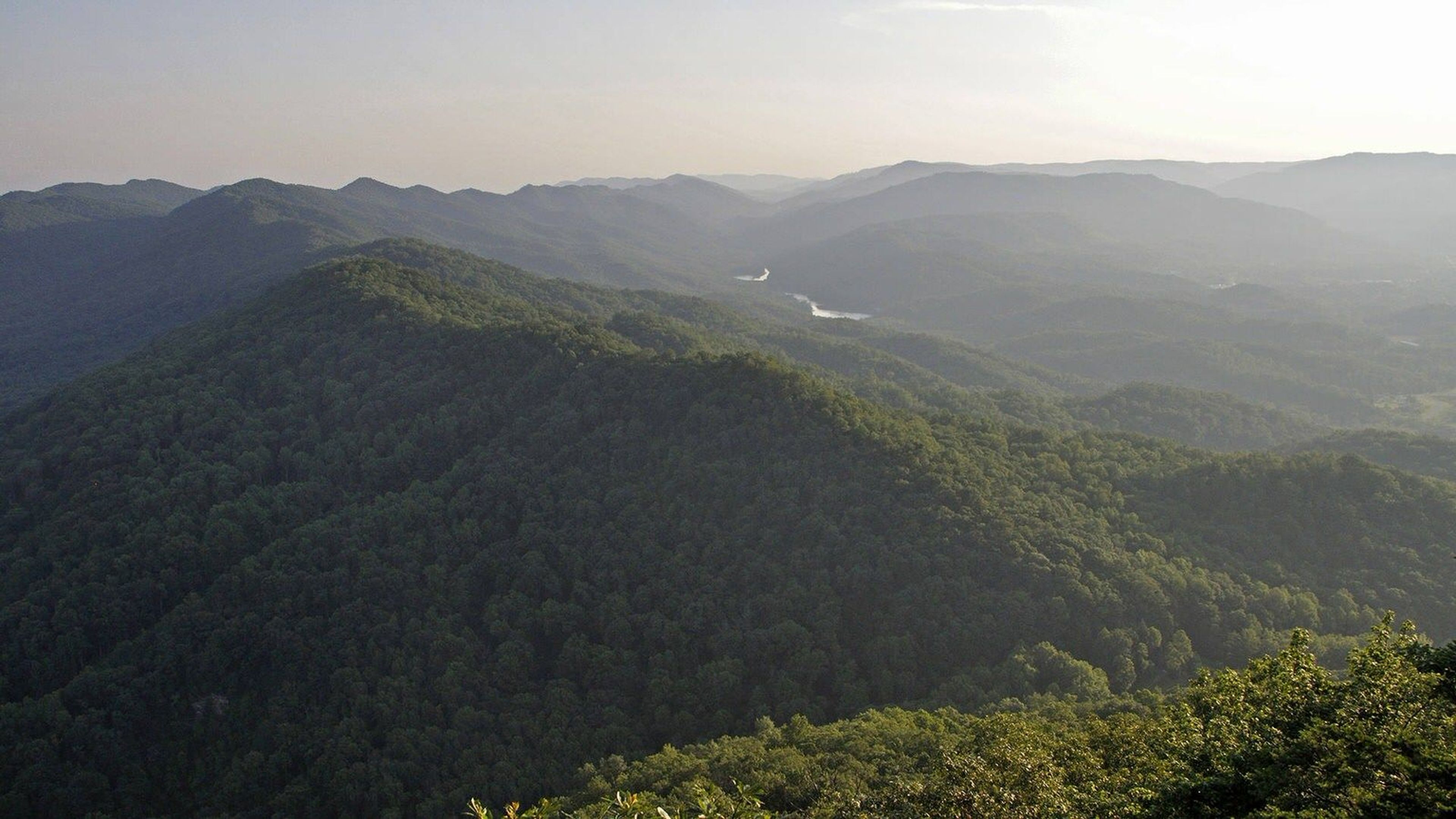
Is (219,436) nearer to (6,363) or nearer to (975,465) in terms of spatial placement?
(975,465)

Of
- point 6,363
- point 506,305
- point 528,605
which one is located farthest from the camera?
point 6,363

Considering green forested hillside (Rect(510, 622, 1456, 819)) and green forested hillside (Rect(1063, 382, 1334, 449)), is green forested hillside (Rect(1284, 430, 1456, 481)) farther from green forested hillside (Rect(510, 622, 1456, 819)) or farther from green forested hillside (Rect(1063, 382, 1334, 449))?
green forested hillside (Rect(510, 622, 1456, 819))

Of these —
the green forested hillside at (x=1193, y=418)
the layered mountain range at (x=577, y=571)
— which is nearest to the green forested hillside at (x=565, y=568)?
the layered mountain range at (x=577, y=571)

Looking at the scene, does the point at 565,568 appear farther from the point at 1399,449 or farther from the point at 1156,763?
the point at 1399,449

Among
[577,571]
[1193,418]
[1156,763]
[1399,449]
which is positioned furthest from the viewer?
[1193,418]

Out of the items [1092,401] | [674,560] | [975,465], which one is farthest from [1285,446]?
[674,560]

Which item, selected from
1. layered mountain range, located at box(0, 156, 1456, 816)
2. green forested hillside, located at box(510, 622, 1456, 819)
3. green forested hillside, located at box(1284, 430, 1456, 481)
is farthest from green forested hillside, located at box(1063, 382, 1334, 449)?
green forested hillside, located at box(510, 622, 1456, 819)

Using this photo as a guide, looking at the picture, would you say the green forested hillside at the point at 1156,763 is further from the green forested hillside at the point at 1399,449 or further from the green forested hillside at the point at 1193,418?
the green forested hillside at the point at 1193,418

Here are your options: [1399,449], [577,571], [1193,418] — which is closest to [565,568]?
[577,571]
